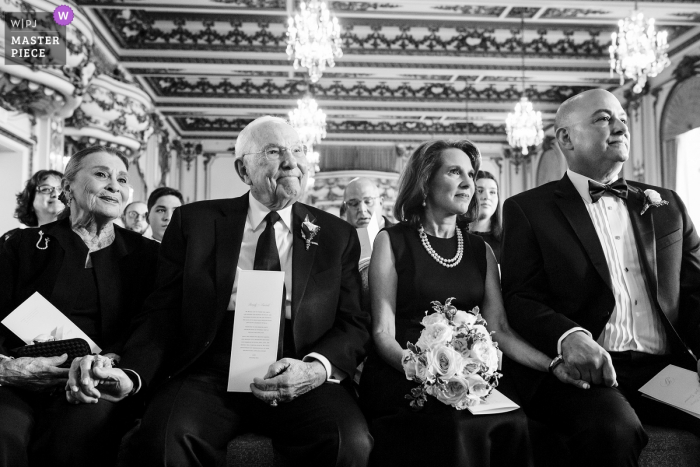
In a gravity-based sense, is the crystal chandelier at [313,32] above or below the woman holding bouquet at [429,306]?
above

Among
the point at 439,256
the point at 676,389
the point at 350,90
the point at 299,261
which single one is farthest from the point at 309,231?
the point at 350,90

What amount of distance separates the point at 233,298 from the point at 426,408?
0.77 m

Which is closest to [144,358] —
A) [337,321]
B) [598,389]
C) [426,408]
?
[337,321]

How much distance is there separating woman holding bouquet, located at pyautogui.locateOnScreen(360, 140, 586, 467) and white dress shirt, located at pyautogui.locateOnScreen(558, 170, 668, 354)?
0.96 feet

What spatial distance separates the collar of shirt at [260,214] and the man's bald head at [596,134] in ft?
3.72

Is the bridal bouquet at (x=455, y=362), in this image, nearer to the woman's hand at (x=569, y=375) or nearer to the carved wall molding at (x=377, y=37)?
the woman's hand at (x=569, y=375)

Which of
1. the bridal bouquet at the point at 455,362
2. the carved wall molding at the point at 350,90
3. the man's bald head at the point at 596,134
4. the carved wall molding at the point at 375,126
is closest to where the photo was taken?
the bridal bouquet at the point at 455,362

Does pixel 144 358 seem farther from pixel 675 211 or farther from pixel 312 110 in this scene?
pixel 312 110

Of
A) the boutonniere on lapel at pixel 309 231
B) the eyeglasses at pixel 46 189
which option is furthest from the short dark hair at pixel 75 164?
the eyeglasses at pixel 46 189

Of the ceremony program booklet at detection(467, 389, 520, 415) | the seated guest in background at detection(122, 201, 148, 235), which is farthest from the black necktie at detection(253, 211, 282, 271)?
the seated guest in background at detection(122, 201, 148, 235)

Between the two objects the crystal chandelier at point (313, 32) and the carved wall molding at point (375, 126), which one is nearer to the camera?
the crystal chandelier at point (313, 32)

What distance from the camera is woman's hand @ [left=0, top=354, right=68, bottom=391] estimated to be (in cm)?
194

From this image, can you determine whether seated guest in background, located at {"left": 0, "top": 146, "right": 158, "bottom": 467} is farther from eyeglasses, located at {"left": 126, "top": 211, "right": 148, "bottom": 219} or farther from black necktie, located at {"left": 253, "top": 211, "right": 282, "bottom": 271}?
eyeglasses, located at {"left": 126, "top": 211, "right": 148, "bottom": 219}

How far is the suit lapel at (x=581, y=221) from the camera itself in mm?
2158
